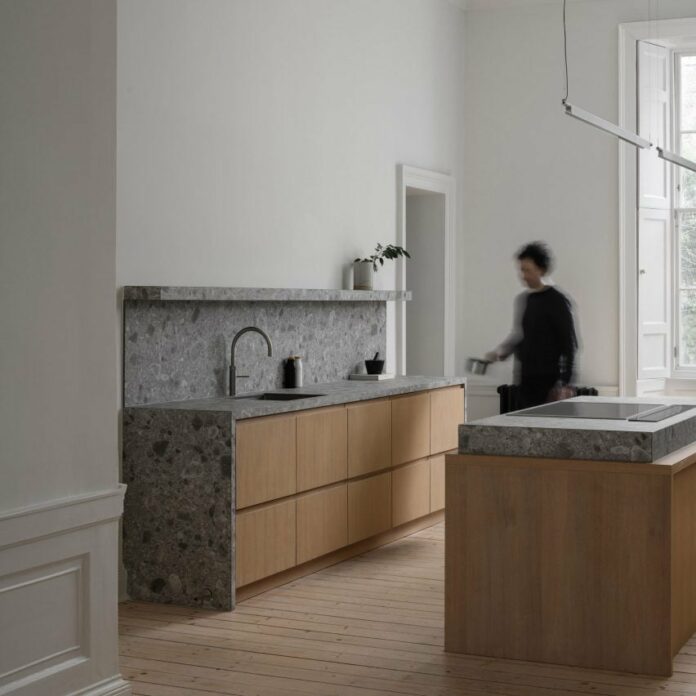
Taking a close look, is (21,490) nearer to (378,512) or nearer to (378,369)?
(378,512)

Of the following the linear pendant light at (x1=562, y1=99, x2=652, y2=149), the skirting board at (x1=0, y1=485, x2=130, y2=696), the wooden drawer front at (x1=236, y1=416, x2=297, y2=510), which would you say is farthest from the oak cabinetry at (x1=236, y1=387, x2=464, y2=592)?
the linear pendant light at (x1=562, y1=99, x2=652, y2=149)

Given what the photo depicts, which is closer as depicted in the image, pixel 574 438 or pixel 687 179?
pixel 574 438

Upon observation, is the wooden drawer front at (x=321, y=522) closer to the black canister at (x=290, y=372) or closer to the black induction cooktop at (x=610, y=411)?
the black canister at (x=290, y=372)

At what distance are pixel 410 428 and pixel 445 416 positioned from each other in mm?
506

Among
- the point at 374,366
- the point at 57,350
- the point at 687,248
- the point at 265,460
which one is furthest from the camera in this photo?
the point at 687,248

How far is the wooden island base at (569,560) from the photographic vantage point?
419 cm

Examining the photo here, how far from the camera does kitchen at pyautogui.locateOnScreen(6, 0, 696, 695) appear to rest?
11.2 feet

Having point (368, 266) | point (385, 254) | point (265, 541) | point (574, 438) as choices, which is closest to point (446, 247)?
point (385, 254)

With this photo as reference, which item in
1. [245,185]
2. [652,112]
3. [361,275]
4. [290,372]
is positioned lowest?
[290,372]

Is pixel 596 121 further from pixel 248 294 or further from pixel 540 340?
pixel 540 340

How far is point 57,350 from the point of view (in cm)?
352

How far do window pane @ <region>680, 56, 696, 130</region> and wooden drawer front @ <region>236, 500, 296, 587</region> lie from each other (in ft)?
16.5

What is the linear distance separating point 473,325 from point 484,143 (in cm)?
145

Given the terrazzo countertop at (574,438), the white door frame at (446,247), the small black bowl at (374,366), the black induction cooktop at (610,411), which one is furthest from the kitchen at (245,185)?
the black induction cooktop at (610,411)
